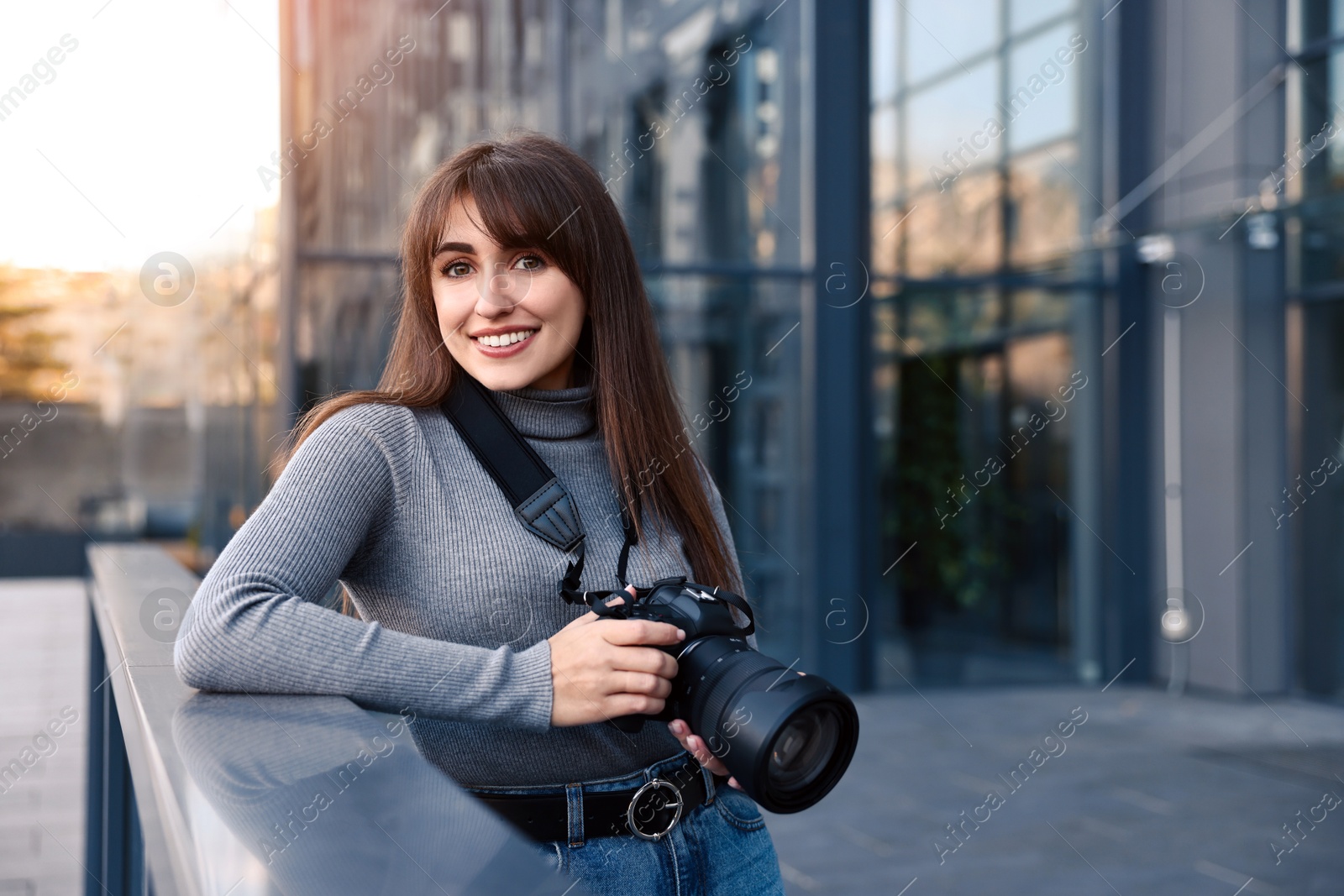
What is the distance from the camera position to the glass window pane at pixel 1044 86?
7.60m

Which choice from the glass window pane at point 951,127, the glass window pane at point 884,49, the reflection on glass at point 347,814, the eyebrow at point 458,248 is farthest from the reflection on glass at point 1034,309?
the reflection on glass at point 347,814

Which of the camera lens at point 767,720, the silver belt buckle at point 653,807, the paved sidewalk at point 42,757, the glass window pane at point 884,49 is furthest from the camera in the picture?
the glass window pane at point 884,49

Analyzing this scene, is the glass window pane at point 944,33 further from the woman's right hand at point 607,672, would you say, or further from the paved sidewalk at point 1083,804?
the woman's right hand at point 607,672

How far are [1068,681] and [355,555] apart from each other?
7.21 m

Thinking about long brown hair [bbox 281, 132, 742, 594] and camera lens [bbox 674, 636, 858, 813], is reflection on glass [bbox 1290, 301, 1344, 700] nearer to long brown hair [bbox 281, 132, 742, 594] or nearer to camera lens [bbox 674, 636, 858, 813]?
long brown hair [bbox 281, 132, 742, 594]

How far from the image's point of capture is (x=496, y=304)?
1.53 metres

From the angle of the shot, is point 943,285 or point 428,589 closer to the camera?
point 428,589

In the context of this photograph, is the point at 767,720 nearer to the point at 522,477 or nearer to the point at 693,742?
the point at 693,742

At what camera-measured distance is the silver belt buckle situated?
1398 mm

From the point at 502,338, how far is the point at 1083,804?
13.5 ft

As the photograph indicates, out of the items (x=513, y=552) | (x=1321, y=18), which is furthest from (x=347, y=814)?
(x=1321, y=18)

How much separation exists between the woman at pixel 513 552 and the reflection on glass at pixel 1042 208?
21.2 feet

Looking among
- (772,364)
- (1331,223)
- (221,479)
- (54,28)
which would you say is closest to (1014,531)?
(772,364)

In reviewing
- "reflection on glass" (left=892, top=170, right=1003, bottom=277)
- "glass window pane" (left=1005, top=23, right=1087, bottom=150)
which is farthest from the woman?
"glass window pane" (left=1005, top=23, right=1087, bottom=150)
